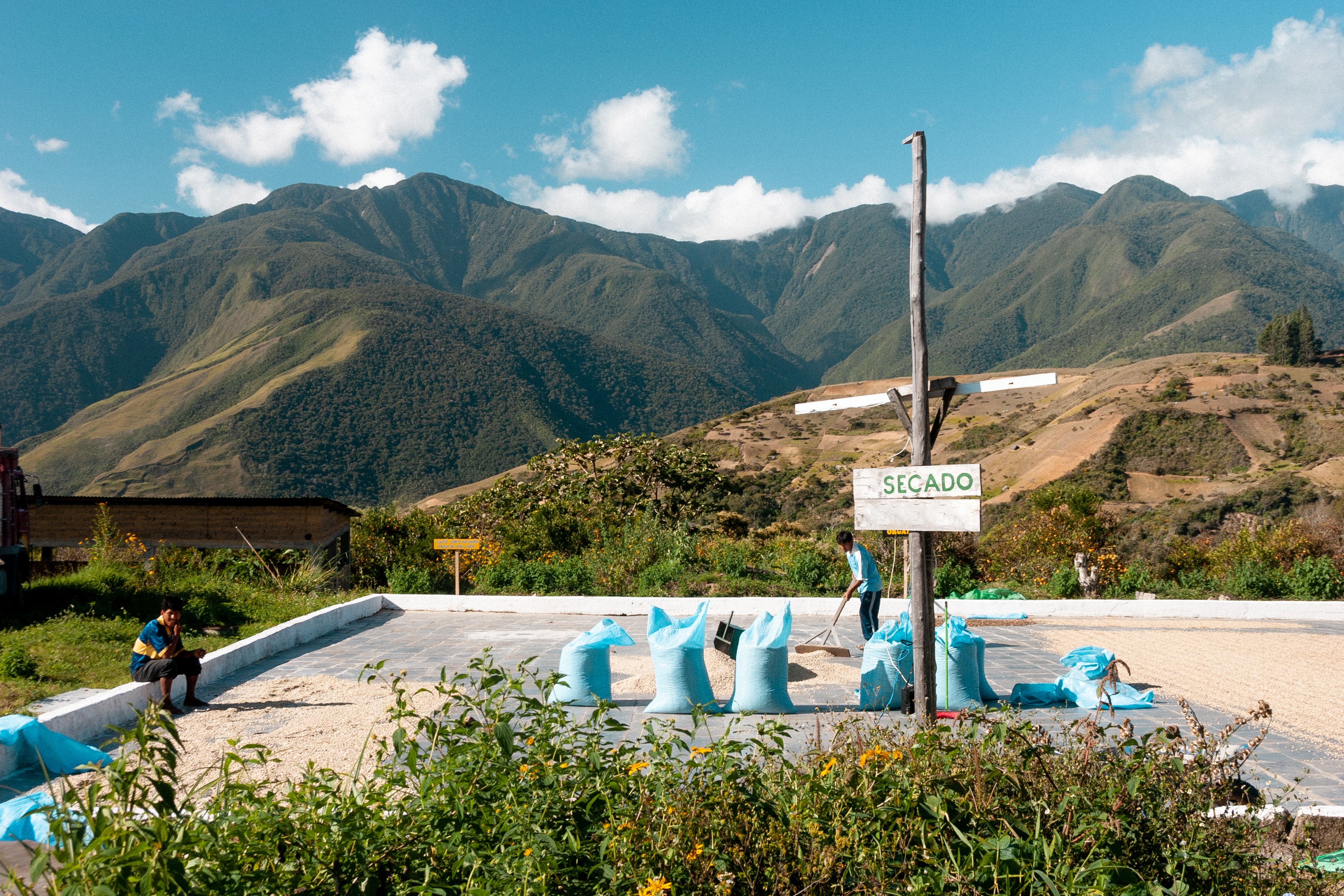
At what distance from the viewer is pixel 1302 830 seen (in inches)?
157

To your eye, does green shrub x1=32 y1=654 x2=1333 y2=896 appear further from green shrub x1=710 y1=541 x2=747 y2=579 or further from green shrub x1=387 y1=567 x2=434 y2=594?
green shrub x1=387 y1=567 x2=434 y2=594

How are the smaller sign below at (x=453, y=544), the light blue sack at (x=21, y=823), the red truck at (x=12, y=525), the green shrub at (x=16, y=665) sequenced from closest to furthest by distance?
the light blue sack at (x=21, y=823) < the green shrub at (x=16, y=665) < the red truck at (x=12, y=525) < the smaller sign below at (x=453, y=544)

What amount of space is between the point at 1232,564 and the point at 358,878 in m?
15.4

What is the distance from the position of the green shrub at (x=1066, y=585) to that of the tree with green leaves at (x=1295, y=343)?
157 ft

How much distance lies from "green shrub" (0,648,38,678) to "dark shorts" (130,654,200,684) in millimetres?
1175

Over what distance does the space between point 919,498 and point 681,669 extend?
2339mm

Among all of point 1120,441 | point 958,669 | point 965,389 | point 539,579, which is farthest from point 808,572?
point 1120,441

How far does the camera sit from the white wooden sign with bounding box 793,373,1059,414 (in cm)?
521

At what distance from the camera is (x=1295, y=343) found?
173 ft

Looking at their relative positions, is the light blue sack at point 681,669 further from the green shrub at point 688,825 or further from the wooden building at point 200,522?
the wooden building at point 200,522

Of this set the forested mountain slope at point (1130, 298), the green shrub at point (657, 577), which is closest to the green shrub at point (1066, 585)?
the green shrub at point (657, 577)

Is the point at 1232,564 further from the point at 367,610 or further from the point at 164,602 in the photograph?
the point at 164,602

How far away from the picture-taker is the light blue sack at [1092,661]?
23.7 ft

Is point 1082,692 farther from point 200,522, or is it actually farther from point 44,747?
point 200,522
